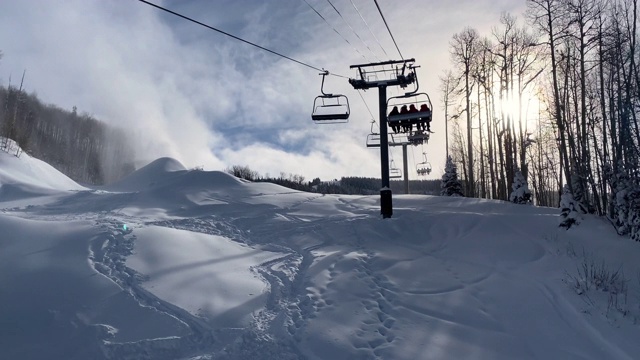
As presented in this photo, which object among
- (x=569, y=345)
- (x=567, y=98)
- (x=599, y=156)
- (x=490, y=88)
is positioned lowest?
(x=569, y=345)

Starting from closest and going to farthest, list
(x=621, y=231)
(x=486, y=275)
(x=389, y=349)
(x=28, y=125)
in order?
(x=389, y=349)
(x=486, y=275)
(x=621, y=231)
(x=28, y=125)

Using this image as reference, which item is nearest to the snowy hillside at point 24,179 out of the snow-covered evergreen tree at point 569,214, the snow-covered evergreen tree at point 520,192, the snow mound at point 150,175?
the snow mound at point 150,175

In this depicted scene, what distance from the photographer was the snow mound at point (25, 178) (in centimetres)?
1628

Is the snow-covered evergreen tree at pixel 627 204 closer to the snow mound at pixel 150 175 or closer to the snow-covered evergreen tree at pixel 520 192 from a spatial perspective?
the snow-covered evergreen tree at pixel 520 192

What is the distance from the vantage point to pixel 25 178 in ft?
66.2

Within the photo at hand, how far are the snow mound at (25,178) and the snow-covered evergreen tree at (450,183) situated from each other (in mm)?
26876

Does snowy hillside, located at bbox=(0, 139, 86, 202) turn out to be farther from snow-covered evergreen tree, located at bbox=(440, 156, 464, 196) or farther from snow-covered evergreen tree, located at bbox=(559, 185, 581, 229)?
snow-covered evergreen tree, located at bbox=(440, 156, 464, 196)

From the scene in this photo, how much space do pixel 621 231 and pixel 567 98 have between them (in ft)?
33.6

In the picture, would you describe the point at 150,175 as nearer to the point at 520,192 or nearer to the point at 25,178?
the point at 25,178

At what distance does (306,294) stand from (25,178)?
67.2 feet

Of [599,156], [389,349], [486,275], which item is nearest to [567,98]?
[599,156]

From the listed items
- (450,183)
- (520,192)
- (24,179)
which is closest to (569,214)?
(520,192)

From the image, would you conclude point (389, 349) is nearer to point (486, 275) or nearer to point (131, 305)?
point (131, 305)

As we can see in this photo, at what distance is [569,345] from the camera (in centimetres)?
518
